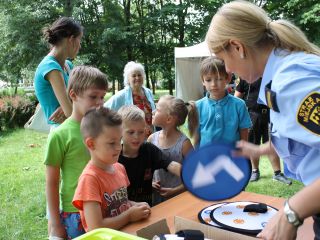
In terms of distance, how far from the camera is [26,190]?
474cm

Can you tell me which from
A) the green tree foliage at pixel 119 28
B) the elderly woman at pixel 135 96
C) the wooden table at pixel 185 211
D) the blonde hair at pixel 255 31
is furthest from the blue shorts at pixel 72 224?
the green tree foliage at pixel 119 28

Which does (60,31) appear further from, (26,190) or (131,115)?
(26,190)

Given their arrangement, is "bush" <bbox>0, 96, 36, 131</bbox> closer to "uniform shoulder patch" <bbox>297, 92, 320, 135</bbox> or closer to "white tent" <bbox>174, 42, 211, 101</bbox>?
"white tent" <bbox>174, 42, 211, 101</bbox>

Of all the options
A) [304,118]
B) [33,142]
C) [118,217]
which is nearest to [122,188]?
[118,217]

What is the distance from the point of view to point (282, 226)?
104cm

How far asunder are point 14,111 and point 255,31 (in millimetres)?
9754

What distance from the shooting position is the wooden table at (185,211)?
1.47m

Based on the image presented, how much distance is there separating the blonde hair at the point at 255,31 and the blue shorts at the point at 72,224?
44.6 inches

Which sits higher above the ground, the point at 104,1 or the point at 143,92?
the point at 104,1

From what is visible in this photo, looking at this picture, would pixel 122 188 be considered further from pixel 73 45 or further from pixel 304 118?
pixel 73 45

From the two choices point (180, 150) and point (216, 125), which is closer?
point (180, 150)

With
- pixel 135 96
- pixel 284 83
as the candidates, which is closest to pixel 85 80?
pixel 284 83

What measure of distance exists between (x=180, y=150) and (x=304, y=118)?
1.54 metres

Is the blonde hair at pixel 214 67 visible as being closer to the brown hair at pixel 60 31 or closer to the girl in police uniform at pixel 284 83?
the brown hair at pixel 60 31
